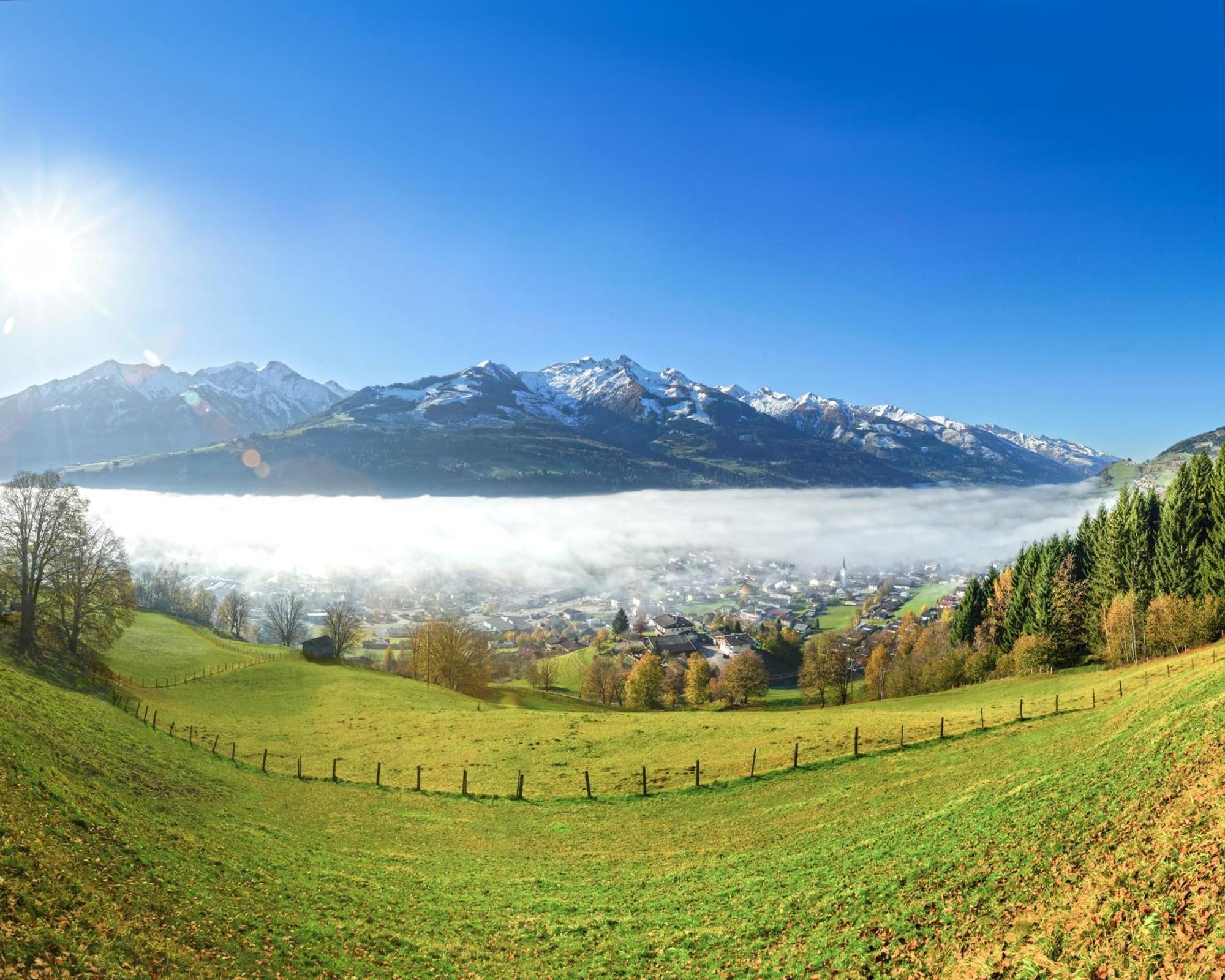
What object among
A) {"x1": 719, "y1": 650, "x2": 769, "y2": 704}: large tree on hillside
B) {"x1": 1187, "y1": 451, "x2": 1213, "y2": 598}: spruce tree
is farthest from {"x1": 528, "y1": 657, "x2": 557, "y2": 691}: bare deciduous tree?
{"x1": 1187, "y1": 451, "x2": 1213, "y2": 598}: spruce tree

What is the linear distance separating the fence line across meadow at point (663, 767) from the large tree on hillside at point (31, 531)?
1795cm

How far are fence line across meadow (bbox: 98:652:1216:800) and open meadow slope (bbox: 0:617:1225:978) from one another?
104cm

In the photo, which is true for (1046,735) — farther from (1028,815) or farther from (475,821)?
(475,821)

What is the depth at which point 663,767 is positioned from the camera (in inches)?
1537

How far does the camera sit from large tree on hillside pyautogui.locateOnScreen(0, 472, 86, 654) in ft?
167

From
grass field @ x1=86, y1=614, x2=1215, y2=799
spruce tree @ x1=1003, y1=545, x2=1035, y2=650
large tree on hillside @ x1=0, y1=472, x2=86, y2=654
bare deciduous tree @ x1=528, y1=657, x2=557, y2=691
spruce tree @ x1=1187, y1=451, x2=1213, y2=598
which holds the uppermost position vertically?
spruce tree @ x1=1187, y1=451, x2=1213, y2=598

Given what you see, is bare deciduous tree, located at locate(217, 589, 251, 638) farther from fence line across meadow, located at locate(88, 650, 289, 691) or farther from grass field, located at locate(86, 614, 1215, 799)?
grass field, located at locate(86, 614, 1215, 799)

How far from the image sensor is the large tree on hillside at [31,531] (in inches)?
1998

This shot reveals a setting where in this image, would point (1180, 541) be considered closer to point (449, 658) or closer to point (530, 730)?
point (530, 730)

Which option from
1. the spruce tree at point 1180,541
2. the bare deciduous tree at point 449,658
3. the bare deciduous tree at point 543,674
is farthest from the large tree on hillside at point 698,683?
the spruce tree at point 1180,541

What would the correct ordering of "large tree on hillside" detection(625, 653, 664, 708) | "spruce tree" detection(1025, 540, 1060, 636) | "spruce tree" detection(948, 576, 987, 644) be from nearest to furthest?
"spruce tree" detection(1025, 540, 1060, 636) → "spruce tree" detection(948, 576, 987, 644) → "large tree on hillside" detection(625, 653, 664, 708)

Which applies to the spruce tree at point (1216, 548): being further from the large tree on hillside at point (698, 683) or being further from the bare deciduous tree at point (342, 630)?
the bare deciduous tree at point (342, 630)

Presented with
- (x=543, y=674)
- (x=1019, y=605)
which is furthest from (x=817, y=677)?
(x=543, y=674)

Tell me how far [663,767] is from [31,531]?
199 ft
